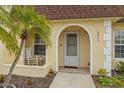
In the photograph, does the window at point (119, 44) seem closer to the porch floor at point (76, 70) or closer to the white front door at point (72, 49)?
the porch floor at point (76, 70)

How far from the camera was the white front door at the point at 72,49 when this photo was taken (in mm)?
14797

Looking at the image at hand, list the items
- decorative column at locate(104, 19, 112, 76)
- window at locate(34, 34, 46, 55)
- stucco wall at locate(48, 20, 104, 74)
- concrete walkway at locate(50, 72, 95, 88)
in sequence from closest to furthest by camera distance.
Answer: concrete walkway at locate(50, 72, 95, 88) < decorative column at locate(104, 19, 112, 76) < stucco wall at locate(48, 20, 104, 74) < window at locate(34, 34, 46, 55)

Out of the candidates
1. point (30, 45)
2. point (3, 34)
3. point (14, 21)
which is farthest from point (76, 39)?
point (3, 34)

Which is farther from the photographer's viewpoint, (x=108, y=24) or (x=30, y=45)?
(x=30, y=45)

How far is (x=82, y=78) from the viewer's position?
1184 cm

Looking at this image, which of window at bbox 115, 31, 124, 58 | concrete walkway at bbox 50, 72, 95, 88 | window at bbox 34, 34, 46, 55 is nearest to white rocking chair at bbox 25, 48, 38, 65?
window at bbox 34, 34, 46, 55

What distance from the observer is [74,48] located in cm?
1488

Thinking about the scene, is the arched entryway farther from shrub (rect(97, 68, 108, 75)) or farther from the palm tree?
the palm tree

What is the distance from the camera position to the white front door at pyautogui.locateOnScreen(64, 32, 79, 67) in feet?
48.5

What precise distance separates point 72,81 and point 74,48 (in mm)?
4063

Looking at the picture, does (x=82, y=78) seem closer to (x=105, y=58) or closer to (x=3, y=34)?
(x=105, y=58)

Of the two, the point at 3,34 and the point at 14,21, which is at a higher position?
the point at 14,21

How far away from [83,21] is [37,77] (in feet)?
13.4
